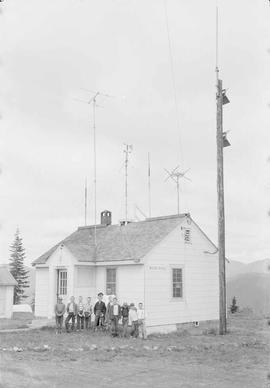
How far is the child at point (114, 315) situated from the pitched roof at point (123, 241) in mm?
2546

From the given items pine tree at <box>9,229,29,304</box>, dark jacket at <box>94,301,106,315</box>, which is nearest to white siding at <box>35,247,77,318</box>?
dark jacket at <box>94,301,106,315</box>

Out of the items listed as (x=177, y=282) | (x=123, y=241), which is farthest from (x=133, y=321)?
(x=123, y=241)

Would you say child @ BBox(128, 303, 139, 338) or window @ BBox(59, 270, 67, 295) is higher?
window @ BBox(59, 270, 67, 295)

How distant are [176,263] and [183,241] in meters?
1.12

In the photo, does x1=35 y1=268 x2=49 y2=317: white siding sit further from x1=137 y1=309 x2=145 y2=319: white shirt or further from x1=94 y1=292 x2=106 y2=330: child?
x1=137 y1=309 x2=145 y2=319: white shirt

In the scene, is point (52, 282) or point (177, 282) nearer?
point (177, 282)

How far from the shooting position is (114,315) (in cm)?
1956

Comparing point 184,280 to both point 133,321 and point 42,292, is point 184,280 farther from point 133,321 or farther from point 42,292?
point 42,292

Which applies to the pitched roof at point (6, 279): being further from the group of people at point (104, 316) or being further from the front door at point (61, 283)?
the group of people at point (104, 316)

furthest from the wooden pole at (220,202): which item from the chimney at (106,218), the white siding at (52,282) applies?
the chimney at (106,218)

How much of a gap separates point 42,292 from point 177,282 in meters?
6.71

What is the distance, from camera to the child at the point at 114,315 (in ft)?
63.8

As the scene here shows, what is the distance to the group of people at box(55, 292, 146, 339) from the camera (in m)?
19.5

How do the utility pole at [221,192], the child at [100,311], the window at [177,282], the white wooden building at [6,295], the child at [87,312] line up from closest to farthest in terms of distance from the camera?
the utility pole at [221,192]
the child at [100,311]
the child at [87,312]
the window at [177,282]
the white wooden building at [6,295]
